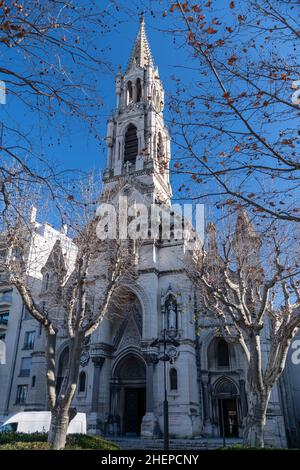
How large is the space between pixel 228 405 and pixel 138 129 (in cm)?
2622

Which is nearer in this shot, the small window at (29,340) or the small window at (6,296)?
the small window at (29,340)

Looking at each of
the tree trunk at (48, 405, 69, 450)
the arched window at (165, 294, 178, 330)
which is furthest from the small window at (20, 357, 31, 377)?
the tree trunk at (48, 405, 69, 450)

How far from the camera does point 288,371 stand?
2784cm

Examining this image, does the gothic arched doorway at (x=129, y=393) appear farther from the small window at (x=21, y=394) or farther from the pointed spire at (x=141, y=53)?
the pointed spire at (x=141, y=53)

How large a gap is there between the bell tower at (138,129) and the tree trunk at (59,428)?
73.9ft

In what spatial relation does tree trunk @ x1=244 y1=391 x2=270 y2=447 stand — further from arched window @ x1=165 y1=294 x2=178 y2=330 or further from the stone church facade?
arched window @ x1=165 y1=294 x2=178 y2=330

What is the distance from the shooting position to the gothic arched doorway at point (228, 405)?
25141mm

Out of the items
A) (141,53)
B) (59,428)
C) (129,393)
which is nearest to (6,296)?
(129,393)

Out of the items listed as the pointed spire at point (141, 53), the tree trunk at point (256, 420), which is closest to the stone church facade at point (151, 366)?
the tree trunk at point (256, 420)

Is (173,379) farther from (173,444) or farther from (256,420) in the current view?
(256,420)

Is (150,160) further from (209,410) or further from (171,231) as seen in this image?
(209,410)

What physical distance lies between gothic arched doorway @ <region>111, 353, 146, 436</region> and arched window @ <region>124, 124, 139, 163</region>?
19645 mm

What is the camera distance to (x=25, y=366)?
31641mm

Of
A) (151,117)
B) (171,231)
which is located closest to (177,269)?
(171,231)
